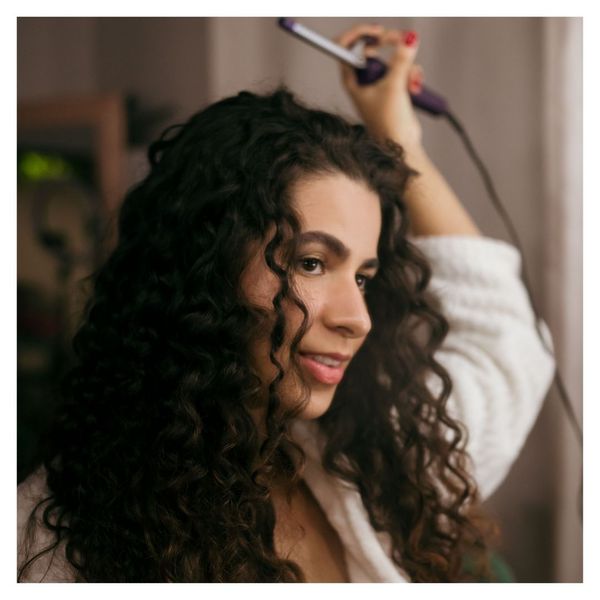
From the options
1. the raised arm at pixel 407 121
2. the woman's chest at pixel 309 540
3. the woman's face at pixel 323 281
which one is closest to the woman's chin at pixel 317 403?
the woman's face at pixel 323 281

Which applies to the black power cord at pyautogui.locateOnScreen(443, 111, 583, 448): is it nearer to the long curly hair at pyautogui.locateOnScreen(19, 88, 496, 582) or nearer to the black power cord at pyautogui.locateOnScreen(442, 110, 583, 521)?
the black power cord at pyautogui.locateOnScreen(442, 110, 583, 521)

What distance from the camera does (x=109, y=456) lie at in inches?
24.0

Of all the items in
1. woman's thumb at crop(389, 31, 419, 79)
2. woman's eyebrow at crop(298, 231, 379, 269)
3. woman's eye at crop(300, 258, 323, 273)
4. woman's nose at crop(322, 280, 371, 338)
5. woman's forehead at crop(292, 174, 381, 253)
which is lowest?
woman's nose at crop(322, 280, 371, 338)

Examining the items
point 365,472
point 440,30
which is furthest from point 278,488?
point 440,30

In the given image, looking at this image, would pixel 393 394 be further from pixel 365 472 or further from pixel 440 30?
pixel 440 30

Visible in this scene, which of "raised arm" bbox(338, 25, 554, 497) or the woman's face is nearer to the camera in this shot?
the woman's face

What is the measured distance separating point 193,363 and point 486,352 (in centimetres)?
34

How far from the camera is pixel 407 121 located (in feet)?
2.30

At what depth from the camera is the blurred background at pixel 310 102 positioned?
0.68 m

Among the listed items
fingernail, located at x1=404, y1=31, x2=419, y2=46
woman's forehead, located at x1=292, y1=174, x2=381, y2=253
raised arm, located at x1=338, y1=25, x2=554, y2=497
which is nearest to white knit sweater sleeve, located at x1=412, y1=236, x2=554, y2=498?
raised arm, located at x1=338, y1=25, x2=554, y2=497

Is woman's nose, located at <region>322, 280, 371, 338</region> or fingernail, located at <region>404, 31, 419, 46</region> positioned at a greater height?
fingernail, located at <region>404, 31, 419, 46</region>

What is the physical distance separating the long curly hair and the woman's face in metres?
0.01

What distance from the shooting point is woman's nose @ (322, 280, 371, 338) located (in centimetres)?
60

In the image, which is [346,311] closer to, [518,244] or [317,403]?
[317,403]
